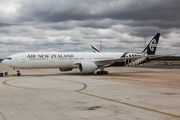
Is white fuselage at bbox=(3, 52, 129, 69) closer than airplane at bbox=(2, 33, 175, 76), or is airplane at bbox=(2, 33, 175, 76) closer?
white fuselage at bbox=(3, 52, 129, 69)

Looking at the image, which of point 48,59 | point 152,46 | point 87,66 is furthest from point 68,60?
point 152,46

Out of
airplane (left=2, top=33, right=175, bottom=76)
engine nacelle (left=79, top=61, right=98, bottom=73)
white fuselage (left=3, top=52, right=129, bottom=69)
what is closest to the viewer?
white fuselage (left=3, top=52, right=129, bottom=69)

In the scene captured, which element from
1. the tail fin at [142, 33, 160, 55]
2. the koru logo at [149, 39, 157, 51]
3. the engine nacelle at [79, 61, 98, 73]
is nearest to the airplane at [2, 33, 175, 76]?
the engine nacelle at [79, 61, 98, 73]

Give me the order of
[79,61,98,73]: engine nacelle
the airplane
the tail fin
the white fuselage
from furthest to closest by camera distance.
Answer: the tail fin → [79,61,98,73]: engine nacelle → the airplane → the white fuselage

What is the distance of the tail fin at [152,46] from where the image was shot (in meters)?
38.1

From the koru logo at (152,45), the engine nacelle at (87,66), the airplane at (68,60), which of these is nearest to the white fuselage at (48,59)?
the airplane at (68,60)

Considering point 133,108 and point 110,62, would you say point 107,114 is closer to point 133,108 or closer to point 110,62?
point 133,108

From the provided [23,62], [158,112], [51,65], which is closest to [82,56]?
[51,65]

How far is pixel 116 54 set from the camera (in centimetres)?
3591

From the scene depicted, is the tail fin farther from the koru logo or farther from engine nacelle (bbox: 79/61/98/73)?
engine nacelle (bbox: 79/61/98/73)

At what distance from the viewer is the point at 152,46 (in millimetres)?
38281

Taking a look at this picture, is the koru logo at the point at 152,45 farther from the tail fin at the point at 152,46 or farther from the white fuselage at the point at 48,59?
the white fuselage at the point at 48,59

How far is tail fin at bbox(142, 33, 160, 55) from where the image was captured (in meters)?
38.1

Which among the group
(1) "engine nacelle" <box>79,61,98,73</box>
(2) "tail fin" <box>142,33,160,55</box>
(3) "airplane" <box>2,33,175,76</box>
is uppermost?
(2) "tail fin" <box>142,33,160,55</box>
